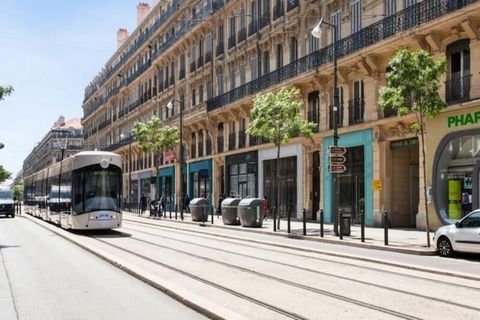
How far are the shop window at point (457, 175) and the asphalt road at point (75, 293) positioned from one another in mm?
14173

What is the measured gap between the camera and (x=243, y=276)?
1165 cm

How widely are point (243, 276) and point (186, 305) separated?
3.14 metres

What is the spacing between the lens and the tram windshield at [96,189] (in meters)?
24.1

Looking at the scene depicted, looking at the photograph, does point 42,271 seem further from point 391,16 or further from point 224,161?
point 224,161

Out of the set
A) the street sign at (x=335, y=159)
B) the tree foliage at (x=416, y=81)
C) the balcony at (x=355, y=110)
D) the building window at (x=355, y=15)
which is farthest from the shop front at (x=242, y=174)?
the tree foliage at (x=416, y=81)

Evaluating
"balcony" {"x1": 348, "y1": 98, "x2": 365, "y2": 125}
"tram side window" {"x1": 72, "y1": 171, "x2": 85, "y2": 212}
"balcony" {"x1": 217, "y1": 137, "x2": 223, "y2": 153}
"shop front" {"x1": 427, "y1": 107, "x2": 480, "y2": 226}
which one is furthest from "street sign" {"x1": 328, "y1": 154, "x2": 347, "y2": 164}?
"balcony" {"x1": 217, "y1": 137, "x2": 223, "y2": 153}

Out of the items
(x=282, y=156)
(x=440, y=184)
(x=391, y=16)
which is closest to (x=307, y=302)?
(x=440, y=184)

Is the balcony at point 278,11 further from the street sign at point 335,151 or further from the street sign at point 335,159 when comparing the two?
the street sign at point 335,159

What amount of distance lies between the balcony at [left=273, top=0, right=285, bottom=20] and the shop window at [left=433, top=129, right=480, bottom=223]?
15849mm

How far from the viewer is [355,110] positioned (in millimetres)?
30359

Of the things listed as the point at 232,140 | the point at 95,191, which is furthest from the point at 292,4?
the point at 95,191

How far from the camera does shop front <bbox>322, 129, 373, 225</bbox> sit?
29156 millimetres

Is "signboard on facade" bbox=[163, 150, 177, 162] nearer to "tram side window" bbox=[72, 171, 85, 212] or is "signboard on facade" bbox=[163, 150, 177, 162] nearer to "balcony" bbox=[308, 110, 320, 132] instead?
"balcony" bbox=[308, 110, 320, 132]

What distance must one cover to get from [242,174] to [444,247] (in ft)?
89.4
